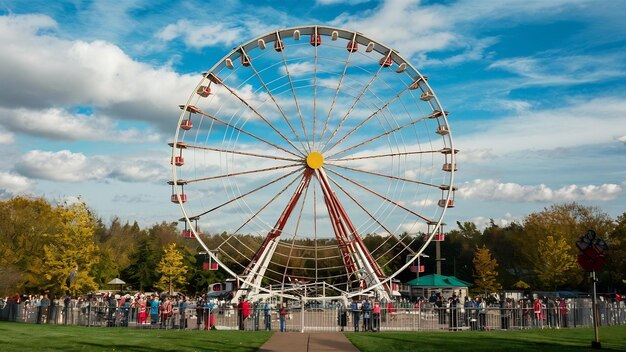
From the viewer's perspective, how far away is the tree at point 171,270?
70750mm

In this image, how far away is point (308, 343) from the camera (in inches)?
802

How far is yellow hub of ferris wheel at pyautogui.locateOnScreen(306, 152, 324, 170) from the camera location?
3597 centimetres

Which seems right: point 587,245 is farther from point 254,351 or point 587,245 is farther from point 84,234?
point 84,234

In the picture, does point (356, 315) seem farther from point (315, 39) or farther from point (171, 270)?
point (171, 270)

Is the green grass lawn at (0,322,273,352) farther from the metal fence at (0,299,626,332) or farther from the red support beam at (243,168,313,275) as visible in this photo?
the red support beam at (243,168,313,275)

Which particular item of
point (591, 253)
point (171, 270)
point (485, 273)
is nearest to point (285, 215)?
point (591, 253)

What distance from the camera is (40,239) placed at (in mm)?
54844

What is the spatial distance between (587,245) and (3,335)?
62.7 feet

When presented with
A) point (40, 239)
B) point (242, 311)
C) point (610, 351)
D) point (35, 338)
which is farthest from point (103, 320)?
point (40, 239)

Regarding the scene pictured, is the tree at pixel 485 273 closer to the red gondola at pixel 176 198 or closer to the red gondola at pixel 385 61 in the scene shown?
the red gondola at pixel 385 61

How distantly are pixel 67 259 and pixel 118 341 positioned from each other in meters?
32.2

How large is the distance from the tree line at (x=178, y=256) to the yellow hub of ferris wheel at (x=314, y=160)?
7.01 meters

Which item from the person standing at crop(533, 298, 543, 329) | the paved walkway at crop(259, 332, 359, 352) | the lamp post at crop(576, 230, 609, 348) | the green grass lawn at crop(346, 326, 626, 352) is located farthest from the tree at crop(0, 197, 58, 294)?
the lamp post at crop(576, 230, 609, 348)

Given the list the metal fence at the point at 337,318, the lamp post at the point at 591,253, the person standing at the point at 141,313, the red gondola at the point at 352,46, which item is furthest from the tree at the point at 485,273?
the lamp post at the point at 591,253
